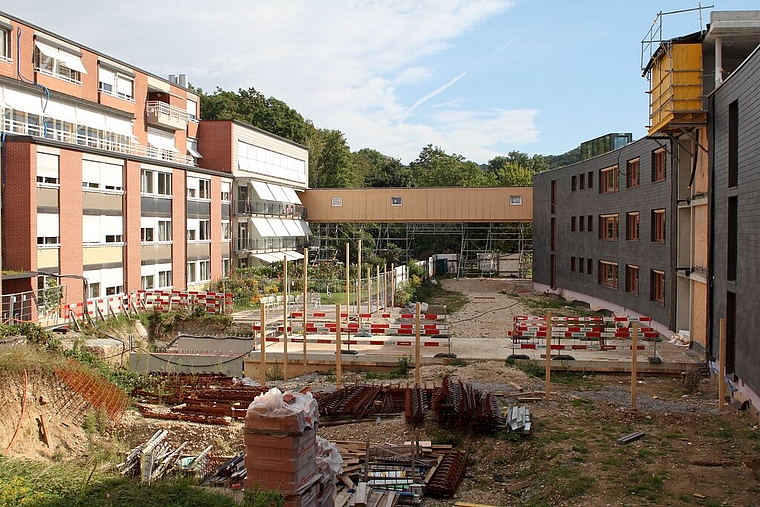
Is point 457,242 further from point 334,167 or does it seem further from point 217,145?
point 217,145

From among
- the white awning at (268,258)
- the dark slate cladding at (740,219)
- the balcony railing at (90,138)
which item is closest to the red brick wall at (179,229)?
the balcony railing at (90,138)

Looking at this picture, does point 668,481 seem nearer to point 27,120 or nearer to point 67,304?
point 67,304

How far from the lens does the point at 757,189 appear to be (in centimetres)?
1517

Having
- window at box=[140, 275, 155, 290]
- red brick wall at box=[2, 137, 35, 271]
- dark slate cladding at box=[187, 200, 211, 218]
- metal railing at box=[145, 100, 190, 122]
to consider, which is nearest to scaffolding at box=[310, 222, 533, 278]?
dark slate cladding at box=[187, 200, 211, 218]

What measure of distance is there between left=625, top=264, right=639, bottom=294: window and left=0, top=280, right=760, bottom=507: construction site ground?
39.8ft

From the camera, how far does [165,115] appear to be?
1511 inches

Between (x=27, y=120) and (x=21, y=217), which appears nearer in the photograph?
(x=21, y=217)

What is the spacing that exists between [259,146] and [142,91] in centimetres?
978

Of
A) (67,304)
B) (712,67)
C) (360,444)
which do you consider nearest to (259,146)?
(67,304)

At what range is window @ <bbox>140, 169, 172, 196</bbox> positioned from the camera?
3155 centimetres

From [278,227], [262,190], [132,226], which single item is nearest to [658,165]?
[132,226]

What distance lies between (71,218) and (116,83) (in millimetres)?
11953

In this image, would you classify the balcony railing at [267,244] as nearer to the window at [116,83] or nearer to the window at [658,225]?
the window at [116,83]

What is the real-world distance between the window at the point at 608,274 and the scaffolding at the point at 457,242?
1700cm
